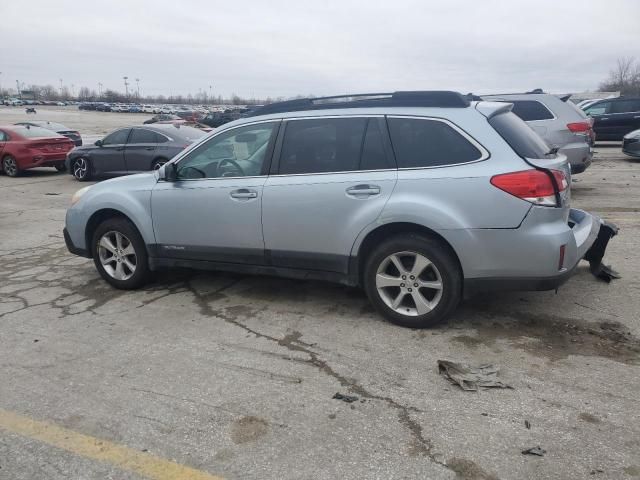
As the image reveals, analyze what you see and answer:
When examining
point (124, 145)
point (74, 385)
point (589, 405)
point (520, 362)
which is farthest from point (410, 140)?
point (124, 145)

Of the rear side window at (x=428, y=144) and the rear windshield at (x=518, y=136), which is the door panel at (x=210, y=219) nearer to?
the rear side window at (x=428, y=144)

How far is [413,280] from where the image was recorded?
13.9 ft

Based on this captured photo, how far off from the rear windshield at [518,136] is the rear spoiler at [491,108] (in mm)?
32

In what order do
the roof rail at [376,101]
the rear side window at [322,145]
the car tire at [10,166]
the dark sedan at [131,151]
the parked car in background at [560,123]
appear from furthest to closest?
the car tire at [10,166], the dark sedan at [131,151], the parked car in background at [560,123], the rear side window at [322,145], the roof rail at [376,101]

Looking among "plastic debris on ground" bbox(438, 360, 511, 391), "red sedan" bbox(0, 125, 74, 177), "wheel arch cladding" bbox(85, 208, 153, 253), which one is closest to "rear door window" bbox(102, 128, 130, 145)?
"red sedan" bbox(0, 125, 74, 177)

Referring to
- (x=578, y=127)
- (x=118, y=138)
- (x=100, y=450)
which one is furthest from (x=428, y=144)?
(x=118, y=138)

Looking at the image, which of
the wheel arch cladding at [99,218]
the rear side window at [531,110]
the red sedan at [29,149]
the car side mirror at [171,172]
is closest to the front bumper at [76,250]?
the wheel arch cladding at [99,218]

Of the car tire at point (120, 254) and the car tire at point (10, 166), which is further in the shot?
the car tire at point (10, 166)

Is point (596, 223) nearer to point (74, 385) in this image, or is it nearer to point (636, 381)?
point (636, 381)

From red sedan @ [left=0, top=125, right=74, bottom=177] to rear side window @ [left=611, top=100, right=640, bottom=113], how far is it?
17.9 meters

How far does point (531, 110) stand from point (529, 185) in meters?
6.75

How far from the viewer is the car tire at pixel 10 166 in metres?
15.9

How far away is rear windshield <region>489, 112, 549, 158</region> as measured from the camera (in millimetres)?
4062

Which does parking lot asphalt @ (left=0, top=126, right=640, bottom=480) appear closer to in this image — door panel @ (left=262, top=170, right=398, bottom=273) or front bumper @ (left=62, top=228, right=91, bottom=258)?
front bumper @ (left=62, top=228, right=91, bottom=258)
